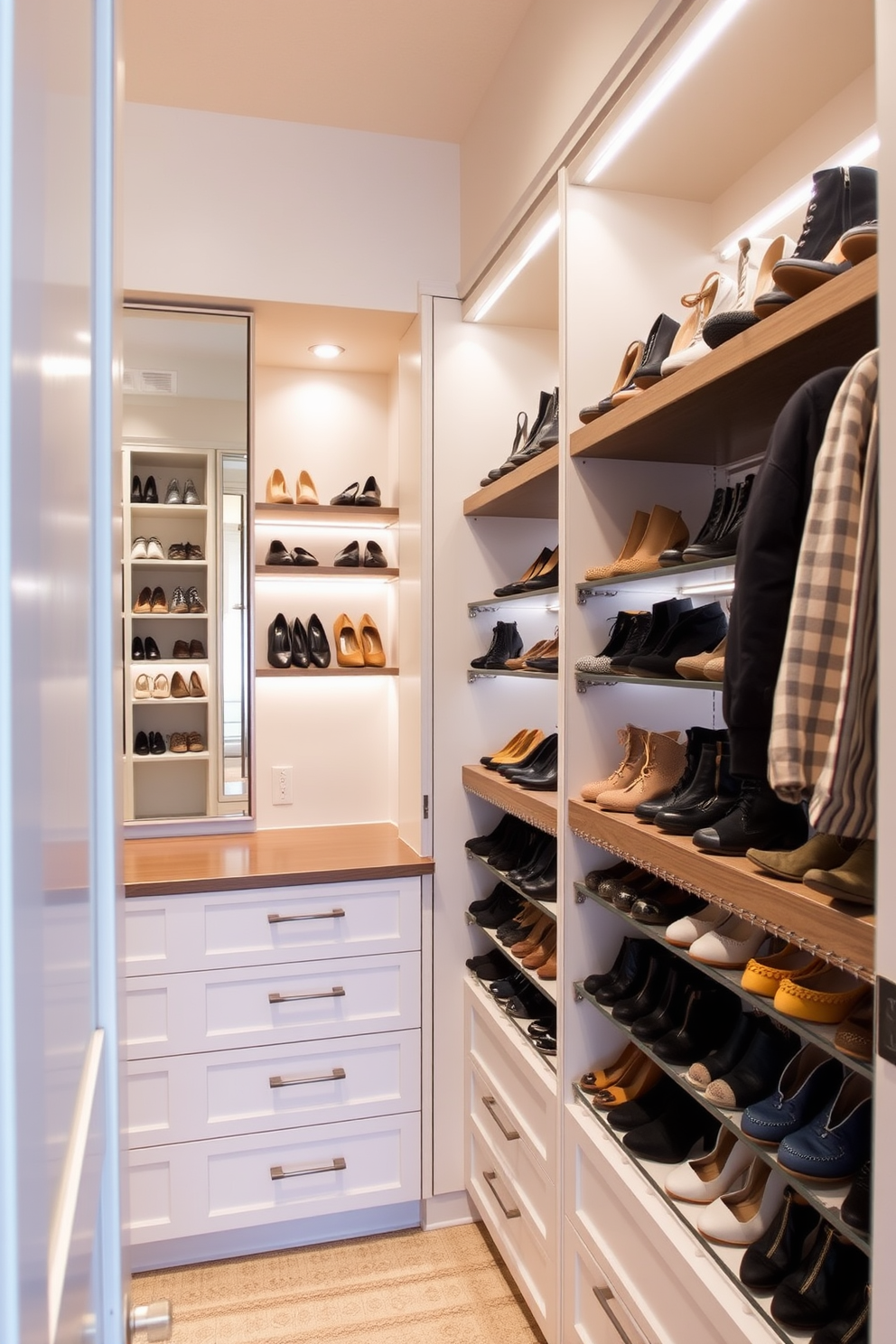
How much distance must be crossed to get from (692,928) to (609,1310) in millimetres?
733

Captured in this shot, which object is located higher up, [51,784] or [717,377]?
[717,377]

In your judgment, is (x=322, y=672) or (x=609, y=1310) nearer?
(x=609, y=1310)

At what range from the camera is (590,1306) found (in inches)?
69.2

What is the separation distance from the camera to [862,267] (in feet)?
3.35

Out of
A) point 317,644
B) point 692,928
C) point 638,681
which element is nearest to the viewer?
point 692,928

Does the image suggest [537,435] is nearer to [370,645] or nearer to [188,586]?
[370,645]

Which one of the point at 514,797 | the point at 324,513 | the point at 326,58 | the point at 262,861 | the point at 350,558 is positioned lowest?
the point at 262,861

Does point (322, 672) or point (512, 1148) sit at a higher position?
point (322, 672)

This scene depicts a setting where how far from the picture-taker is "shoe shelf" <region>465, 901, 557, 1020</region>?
2.04 metres

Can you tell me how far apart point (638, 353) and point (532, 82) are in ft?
2.52

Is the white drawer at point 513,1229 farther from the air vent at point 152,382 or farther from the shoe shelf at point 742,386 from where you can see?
the air vent at point 152,382

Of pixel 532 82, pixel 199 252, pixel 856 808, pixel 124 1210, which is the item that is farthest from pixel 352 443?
pixel 124 1210

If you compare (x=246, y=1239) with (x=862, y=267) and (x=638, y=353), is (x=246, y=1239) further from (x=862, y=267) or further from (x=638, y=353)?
(x=862, y=267)

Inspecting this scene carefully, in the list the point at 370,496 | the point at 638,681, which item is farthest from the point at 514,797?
the point at 370,496
